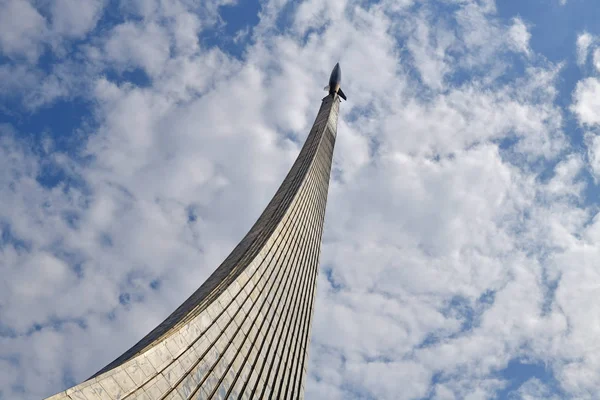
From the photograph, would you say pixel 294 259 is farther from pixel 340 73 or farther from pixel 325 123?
pixel 340 73

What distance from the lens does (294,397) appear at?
3803 cm

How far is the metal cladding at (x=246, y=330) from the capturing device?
20766 millimetres

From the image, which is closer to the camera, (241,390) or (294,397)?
(241,390)

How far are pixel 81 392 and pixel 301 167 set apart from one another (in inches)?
2054

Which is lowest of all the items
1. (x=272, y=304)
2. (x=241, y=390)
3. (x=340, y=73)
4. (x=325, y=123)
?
(x=241, y=390)

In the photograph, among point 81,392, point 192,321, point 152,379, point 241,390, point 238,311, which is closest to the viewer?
point 81,392

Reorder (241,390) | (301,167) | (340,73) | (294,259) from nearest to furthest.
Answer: (241,390), (294,259), (301,167), (340,73)

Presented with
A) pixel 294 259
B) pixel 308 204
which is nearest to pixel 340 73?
pixel 308 204

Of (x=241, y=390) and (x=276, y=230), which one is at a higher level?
(x=276, y=230)

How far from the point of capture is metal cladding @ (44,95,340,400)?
20.8m

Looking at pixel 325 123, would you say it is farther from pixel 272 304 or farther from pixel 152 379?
pixel 152 379

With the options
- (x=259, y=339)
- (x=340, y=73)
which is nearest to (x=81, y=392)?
(x=259, y=339)

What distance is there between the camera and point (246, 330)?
104 ft

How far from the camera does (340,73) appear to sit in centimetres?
10144
